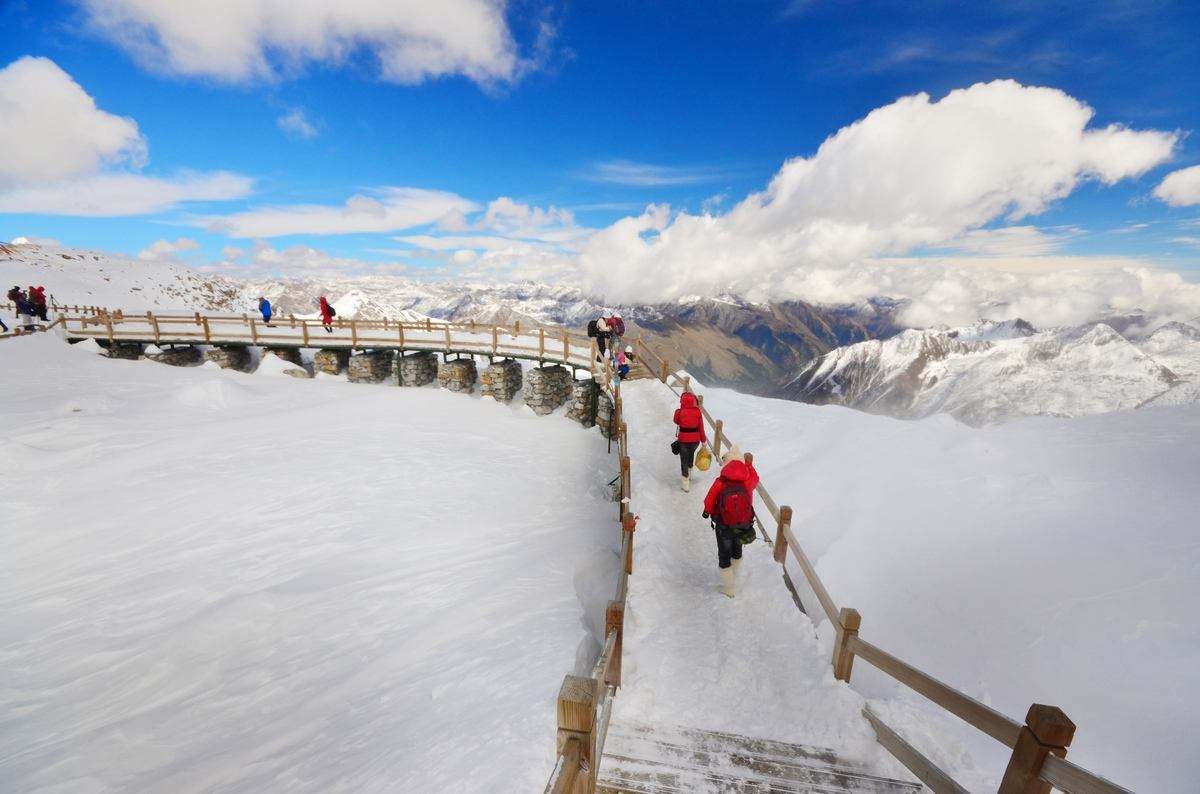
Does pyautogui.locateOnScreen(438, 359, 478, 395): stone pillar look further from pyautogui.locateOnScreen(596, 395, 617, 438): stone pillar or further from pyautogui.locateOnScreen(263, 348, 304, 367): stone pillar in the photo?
pyautogui.locateOnScreen(263, 348, 304, 367): stone pillar

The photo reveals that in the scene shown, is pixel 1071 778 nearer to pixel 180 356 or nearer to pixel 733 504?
pixel 733 504

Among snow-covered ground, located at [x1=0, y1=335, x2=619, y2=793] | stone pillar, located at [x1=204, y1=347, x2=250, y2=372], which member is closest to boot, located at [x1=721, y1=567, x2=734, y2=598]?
snow-covered ground, located at [x1=0, y1=335, x2=619, y2=793]

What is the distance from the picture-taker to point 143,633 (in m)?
8.95

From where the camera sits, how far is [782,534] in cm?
697

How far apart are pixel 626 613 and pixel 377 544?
852 centimetres

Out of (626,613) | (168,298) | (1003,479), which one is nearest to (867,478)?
(1003,479)

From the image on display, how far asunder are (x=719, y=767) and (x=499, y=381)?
22.1m

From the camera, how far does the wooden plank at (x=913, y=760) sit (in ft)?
11.2

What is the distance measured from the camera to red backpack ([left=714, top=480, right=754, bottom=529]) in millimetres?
6195

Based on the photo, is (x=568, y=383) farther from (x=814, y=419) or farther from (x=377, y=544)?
(x=377, y=544)

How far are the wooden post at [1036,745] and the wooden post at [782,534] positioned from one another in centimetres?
394

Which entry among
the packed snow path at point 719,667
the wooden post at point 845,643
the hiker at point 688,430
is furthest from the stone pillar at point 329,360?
the wooden post at point 845,643

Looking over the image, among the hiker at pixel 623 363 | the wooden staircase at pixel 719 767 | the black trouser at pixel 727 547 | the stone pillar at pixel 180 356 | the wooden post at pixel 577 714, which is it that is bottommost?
the wooden staircase at pixel 719 767

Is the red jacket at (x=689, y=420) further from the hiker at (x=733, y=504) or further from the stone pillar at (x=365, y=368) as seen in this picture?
the stone pillar at (x=365, y=368)
